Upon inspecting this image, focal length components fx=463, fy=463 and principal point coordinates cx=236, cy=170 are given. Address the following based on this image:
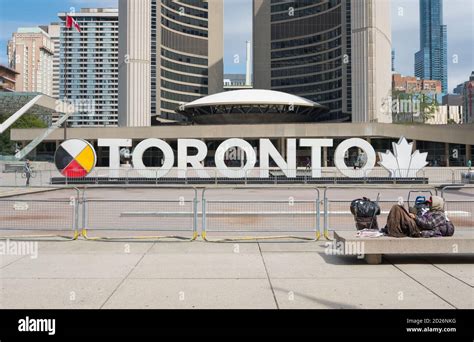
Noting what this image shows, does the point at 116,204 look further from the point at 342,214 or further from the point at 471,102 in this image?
the point at 471,102

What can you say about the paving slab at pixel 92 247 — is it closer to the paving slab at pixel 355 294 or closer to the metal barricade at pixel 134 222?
the metal barricade at pixel 134 222

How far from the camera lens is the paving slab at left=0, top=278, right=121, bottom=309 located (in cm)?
575

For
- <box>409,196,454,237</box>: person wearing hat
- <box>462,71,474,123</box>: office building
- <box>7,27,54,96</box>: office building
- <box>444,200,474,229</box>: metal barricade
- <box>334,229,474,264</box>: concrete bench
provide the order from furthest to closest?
<box>7,27,54,96</box>: office building < <box>462,71,474,123</box>: office building < <box>444,200,474,229</box>: metal barricade < <box>409,196,454,237</box>: person wearing hat < <box>334,229,474,264</box>: concrete bench

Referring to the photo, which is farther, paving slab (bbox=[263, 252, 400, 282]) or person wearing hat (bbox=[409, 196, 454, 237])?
person wearing hat (bbox=[409, 196, 454, 237])

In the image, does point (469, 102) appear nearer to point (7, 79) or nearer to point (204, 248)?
point (7, 79)

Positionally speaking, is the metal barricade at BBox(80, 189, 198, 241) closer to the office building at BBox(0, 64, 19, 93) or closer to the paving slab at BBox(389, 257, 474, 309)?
the paving slab at BBox(389, 257, 474, 309)

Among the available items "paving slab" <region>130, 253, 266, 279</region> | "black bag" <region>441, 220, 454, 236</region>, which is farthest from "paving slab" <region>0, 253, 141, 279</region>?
"black bag" <region>441, 220, 454, 236</region>

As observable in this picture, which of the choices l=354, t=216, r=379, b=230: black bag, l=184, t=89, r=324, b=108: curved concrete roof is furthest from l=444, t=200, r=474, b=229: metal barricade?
l=184, t=89, r=324, b=108: curved concrete roof

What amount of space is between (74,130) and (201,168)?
47449mm

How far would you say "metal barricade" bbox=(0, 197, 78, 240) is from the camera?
10.9 metres

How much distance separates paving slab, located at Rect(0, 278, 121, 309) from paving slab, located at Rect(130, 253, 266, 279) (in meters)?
0.78

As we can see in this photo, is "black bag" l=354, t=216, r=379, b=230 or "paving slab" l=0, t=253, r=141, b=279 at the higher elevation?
"black bag" l=354, t=216, r=379, b=230

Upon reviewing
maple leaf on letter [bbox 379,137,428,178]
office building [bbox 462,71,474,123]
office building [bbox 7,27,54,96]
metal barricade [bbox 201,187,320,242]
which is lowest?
metal barricade [bbox 201,187,320,242]

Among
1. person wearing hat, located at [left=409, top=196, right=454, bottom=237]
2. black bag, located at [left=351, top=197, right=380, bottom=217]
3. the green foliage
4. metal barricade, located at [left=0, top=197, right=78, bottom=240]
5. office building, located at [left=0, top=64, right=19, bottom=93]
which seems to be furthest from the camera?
office building, located at [left=0, top=64, right=19, bottom=93]
